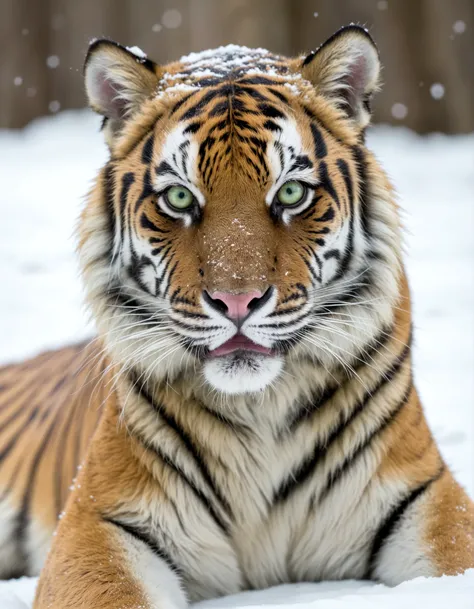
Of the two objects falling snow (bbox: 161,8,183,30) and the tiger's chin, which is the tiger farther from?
falling snow (bbox: 161,8,183,30)

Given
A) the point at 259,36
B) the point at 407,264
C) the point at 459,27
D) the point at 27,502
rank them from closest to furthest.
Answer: the point at 27,502
the point at 407,264
the point at 459,27
the point at 259,36

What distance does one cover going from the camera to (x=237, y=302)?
1881 mm

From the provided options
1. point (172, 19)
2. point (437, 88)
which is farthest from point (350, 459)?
point (172, 19)

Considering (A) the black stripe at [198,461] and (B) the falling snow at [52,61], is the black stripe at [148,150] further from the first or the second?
(B) the falling snow at [52,61]

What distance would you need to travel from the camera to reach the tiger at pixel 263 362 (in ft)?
6.72

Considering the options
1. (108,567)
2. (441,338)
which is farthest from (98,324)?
(441,338)

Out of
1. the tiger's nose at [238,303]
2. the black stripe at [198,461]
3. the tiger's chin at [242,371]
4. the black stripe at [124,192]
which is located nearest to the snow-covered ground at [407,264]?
the black stripe at [198,461]

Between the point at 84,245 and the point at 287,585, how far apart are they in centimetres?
90

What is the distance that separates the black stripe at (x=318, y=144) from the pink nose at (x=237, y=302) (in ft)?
1.33

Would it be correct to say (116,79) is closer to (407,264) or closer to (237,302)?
(237,302)

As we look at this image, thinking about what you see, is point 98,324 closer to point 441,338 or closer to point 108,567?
point 108,567

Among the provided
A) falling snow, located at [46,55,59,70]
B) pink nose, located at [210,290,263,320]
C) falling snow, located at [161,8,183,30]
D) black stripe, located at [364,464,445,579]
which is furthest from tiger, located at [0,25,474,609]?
falling snow, located at [46,55,59,70]

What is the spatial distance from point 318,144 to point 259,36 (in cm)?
534

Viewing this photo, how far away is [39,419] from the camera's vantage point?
3.01 meters
